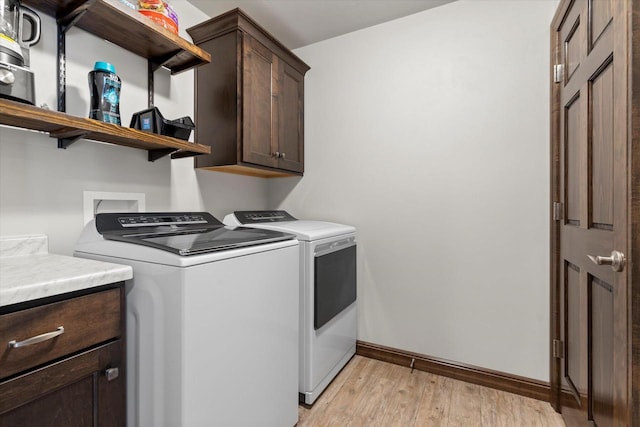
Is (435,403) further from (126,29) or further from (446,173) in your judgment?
(126,29)

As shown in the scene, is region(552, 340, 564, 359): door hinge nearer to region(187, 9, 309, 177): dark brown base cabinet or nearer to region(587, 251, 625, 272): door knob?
region(587, 251, 625, 272): door knob

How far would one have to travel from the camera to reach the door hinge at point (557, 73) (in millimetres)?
1666

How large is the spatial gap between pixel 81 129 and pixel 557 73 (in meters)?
2.29

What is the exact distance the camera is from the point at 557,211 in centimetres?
171

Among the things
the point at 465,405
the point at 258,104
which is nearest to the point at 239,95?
the point at 258,104

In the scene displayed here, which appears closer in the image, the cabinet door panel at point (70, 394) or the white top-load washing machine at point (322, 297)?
the cabinet door panel at point (70, 394)

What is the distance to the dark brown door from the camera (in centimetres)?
95

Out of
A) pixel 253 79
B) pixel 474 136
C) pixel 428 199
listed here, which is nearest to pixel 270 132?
pixel 253 79

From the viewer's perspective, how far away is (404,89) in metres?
2.19

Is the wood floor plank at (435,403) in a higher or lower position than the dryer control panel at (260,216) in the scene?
lower

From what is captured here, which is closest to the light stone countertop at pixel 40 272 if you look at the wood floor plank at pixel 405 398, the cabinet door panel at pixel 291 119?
the cabinet door panel at pixel 291 119

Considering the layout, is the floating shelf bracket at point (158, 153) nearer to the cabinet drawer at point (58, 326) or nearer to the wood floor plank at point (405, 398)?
the cabinet drawer at point (58, 326)

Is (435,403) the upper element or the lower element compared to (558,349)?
lower

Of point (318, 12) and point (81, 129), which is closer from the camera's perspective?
point (81, 129)
